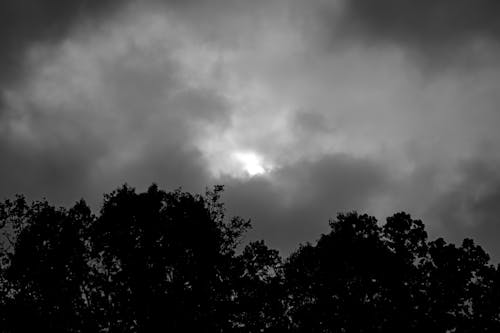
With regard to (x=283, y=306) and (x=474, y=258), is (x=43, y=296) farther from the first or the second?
(x=474, y=258)

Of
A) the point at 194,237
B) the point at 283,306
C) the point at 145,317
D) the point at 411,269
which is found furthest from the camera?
the point at 411,269

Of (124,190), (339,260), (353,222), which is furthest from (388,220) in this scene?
(124,190)

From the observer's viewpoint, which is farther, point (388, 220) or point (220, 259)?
point (388, 220)

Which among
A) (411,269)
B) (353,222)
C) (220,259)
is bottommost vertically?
(220,259)

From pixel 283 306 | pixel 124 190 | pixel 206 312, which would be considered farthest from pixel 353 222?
pixel 124 190

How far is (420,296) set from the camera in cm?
4216

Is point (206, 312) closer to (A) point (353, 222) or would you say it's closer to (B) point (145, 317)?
(B) point (145, 317)

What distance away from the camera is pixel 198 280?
31.7 meters

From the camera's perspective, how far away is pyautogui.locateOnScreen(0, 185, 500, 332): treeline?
28844mm

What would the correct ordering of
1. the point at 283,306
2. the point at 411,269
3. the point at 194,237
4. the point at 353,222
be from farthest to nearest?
the point at 353,222, the point at 411,269, the point at 283,306, the point at 194,237

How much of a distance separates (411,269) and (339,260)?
769 centimetres

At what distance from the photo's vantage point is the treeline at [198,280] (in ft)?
94.6

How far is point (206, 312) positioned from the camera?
29.6 metres

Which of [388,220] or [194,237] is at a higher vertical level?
[388,220]
